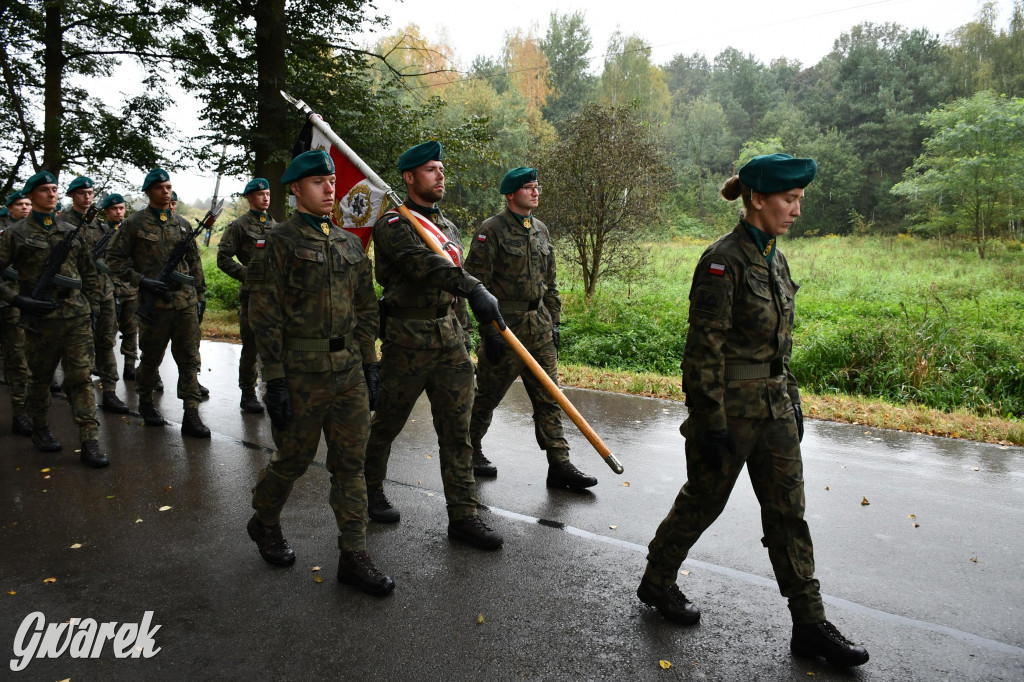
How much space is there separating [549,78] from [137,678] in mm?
54194

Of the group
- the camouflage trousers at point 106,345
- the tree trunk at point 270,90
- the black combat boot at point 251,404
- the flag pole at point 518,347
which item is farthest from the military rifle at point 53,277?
the tree trunk at point 270,90

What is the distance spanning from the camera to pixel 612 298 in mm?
15062

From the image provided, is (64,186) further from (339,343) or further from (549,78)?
(549,78)

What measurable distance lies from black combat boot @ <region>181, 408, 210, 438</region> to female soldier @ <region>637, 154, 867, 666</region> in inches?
206

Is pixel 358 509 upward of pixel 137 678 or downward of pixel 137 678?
upward

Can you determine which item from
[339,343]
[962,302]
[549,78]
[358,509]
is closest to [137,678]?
[358,509]

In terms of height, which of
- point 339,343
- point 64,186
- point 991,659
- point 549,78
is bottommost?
point 991,659

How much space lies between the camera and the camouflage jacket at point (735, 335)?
10.8 feet

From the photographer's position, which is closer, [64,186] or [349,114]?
[349,114]

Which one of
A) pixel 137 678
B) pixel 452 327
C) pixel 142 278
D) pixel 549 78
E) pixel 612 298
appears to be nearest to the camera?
pixel 137 678

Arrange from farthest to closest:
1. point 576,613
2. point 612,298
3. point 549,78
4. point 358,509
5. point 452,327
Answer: point 549,78, point 612,298, point 452,327, point 358,509, point 576,613

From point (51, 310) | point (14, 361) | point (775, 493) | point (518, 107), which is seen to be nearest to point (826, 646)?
point (775, 493)

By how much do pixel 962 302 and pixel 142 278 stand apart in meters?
13.8

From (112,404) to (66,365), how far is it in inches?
71.7
